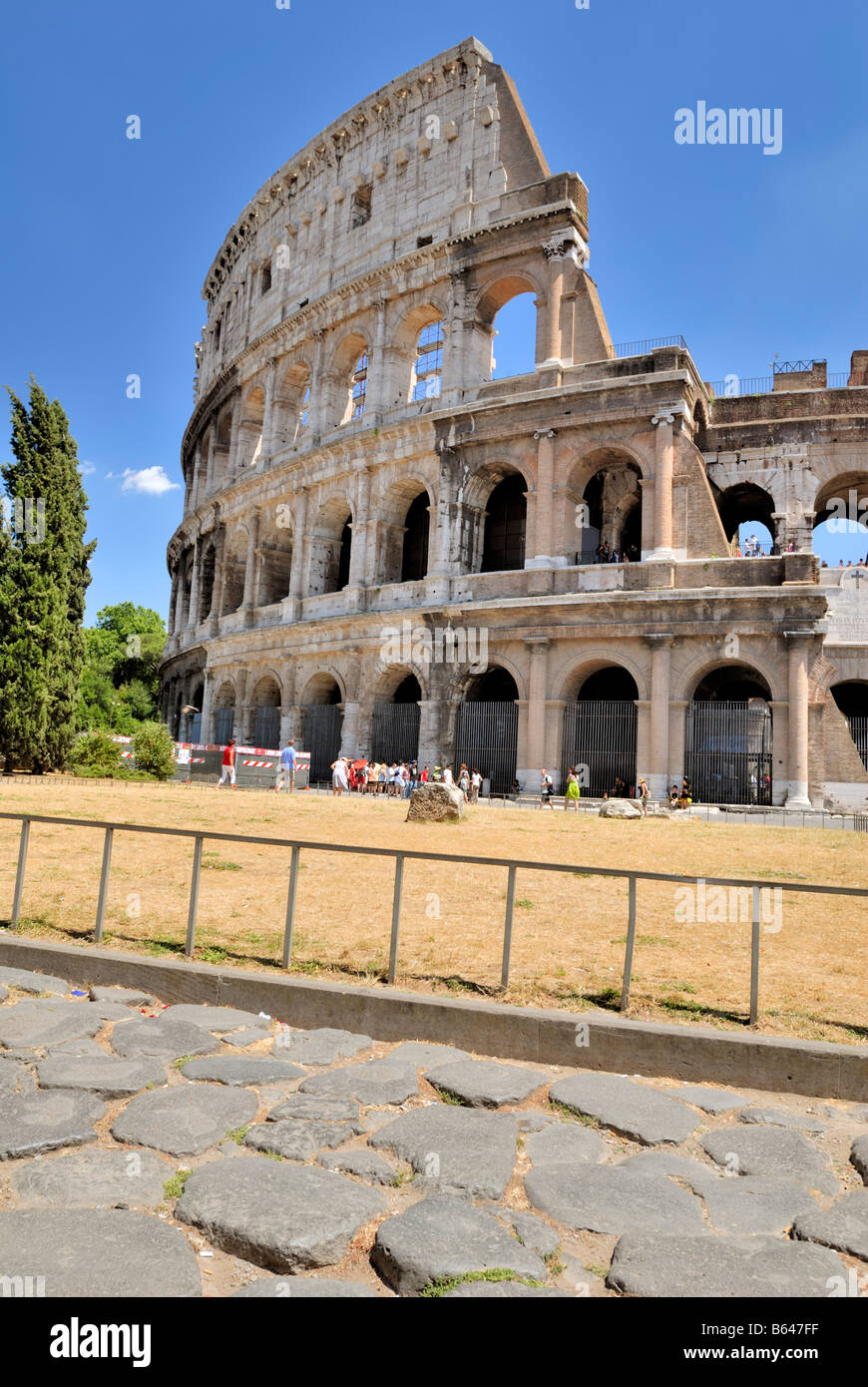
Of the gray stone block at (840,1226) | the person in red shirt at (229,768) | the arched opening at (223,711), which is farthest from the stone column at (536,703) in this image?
the gray stone block at (840,1226)

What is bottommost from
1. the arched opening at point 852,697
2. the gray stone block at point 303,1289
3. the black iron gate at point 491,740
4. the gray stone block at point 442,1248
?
the gray stone block at point 303,1289

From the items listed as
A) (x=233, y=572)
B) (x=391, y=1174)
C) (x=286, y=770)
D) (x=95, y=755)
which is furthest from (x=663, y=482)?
(x=391, y=1174)

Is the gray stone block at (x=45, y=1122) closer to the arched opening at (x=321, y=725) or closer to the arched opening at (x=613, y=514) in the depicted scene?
the arched opening at (x=613, y=514)

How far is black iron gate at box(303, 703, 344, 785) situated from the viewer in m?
25.7

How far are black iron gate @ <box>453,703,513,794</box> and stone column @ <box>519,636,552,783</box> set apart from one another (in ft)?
1.61

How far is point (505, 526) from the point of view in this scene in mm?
25500

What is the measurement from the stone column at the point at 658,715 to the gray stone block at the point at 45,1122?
17.9 meters

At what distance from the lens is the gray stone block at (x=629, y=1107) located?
323cm

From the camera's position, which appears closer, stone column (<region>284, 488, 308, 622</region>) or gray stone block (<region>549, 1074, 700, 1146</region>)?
gray stone block (<region>549, 1074, 700, 1146</region>)

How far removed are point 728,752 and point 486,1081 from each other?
57.1 feet

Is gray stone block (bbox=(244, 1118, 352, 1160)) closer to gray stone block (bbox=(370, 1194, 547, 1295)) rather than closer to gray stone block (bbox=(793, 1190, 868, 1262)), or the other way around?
gray stone block (bbox=(370, 1194, 547, 1295))

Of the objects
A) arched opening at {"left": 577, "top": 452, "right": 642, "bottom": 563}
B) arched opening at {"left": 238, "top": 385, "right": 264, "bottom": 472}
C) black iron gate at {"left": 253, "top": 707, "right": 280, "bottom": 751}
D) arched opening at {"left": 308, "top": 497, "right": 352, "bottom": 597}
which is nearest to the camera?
arched opening at {"left": 577, "top": 452, "right": 642, "bottom": 563}

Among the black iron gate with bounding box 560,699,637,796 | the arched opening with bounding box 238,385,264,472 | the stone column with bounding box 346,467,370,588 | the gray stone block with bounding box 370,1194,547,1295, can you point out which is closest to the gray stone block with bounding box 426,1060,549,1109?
the gray stone block with bounding box 370,1194,547,1295

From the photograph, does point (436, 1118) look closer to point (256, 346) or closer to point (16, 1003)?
point (16, 1003)
